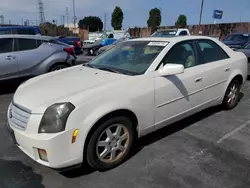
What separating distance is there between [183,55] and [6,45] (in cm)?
473

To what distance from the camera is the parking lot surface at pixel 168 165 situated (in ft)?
8.79

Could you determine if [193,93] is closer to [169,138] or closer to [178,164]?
[169,138]

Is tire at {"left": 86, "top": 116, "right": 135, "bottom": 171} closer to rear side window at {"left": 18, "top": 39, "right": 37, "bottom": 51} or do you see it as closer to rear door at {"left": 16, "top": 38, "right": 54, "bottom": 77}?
rear door at {"left": 16, "top": 38, "right": 54, "bottom": 77}

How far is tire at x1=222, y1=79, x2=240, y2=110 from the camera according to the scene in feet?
15.5

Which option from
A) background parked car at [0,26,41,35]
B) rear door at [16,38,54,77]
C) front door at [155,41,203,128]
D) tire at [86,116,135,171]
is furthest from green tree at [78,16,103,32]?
tire at [86,116,135,171]

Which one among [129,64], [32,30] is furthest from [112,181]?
[32,30]

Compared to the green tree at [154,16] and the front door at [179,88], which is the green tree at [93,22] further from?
the front door at [179,88]

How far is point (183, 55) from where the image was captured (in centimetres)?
379

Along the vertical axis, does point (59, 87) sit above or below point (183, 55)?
below

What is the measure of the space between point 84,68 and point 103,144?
1462 mm

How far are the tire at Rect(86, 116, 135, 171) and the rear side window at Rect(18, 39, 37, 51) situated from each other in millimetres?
4722

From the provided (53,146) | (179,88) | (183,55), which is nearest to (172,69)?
(179,88)

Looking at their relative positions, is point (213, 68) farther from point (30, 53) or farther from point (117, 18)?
point (117, 18)

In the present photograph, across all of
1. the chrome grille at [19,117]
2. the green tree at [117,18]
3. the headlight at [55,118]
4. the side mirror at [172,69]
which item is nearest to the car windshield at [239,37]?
the side mirror at [172,69]
